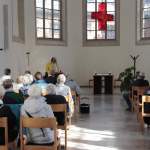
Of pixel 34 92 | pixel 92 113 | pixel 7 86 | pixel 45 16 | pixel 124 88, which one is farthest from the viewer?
pixel 45 16

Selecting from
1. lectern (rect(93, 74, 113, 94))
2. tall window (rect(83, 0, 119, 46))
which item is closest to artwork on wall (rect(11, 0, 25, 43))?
lectern (rect(93, 74, 113, 94))

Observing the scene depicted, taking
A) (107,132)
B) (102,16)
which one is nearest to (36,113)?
(107,132)

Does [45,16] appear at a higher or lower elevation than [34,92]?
higher

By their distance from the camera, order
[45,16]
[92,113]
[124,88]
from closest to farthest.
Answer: [92,113] → [124,88] → [45,16]

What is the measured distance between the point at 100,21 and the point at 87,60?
6.87 feet

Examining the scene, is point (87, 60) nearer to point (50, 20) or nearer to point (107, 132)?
point (50, 20)

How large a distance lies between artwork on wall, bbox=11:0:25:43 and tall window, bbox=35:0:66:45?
1544 millimetres

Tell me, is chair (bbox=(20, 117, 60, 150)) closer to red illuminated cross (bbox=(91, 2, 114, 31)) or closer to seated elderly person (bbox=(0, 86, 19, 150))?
seated elderly person (bbox=(0, 86, 19, 150))

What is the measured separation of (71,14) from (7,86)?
1303 centimetres

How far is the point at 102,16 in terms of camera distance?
19547 mm

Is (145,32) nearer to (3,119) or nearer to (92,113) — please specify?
(92,113)

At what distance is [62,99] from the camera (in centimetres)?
687

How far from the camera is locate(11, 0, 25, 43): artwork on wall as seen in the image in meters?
15.7

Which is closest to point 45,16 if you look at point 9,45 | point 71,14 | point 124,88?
point 71,14
